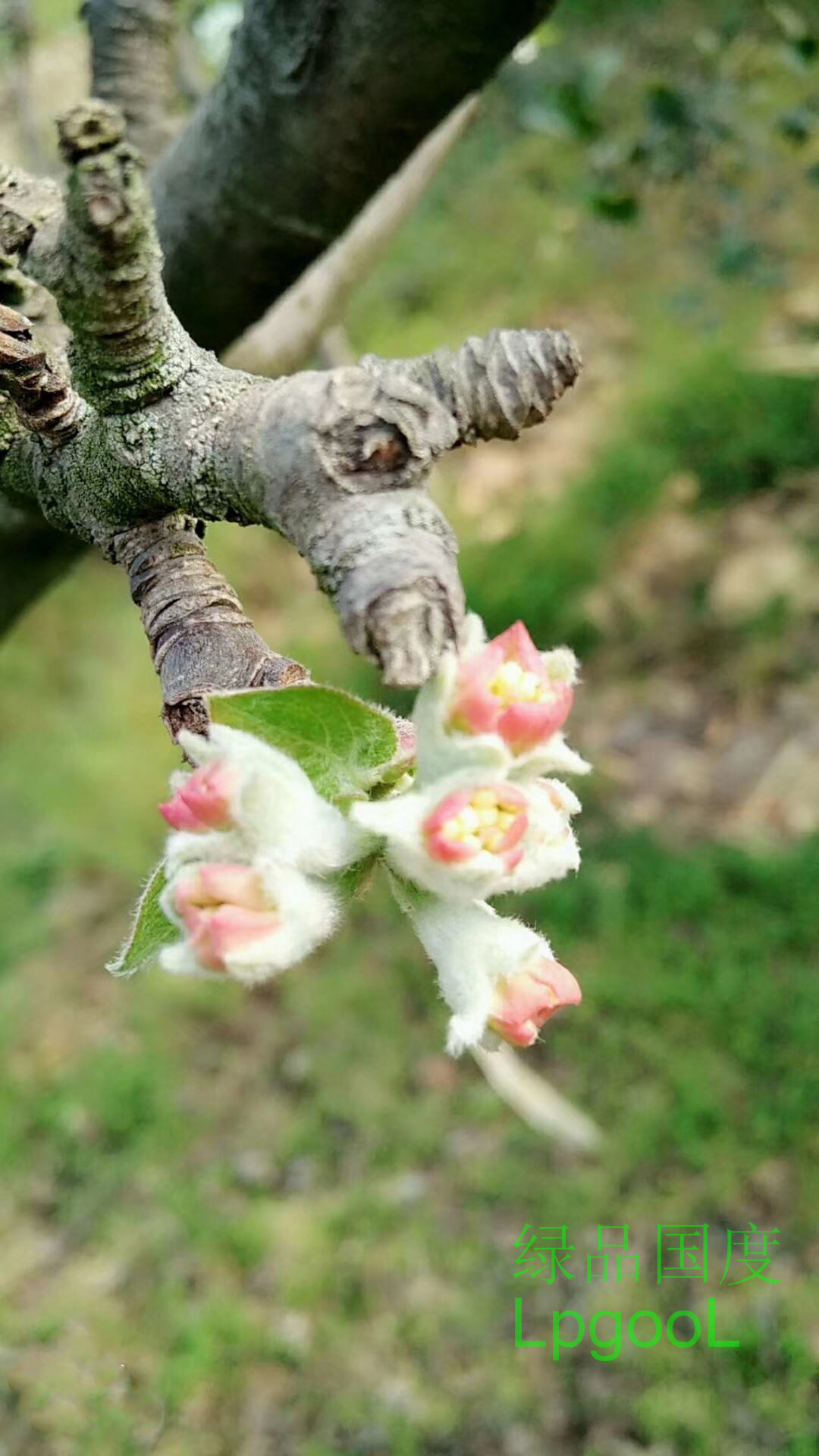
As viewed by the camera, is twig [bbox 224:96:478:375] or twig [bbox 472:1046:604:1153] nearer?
twig [bbox 224:96:478:375]

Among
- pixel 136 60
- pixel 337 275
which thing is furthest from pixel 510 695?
pixel 337 275

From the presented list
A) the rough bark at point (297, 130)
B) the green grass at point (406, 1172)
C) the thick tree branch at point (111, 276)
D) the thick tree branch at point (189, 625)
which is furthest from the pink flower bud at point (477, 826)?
the green grass at point (406, 1172)

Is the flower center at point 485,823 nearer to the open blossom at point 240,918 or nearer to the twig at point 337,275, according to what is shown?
the open blossom at point 240,918

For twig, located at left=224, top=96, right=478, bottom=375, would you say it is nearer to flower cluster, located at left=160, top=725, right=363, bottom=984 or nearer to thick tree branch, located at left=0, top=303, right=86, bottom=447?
thick tree branch, located at left=0, top=303, right=86, bottom=447

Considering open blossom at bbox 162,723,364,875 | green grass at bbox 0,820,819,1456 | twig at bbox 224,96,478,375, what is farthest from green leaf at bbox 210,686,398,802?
green grass at bbox 0,820,819,1456

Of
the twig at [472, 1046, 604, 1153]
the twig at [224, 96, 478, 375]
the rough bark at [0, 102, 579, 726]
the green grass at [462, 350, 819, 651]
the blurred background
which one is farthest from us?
the green grass at [462, 350, 819, 651]

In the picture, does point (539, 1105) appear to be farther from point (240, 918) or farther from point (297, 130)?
point (240, 918)

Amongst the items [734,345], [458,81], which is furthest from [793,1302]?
[734,345]
